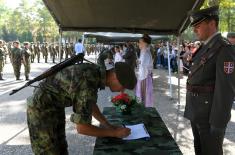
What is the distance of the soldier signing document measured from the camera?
287cm

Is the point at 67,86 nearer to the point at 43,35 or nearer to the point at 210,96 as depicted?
the point at 210,96

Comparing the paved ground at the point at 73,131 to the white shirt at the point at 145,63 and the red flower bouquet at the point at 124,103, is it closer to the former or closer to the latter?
the white shirt at the point at 145,63

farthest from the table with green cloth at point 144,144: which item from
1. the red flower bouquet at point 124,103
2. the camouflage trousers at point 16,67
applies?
the camouflage trousers at point 16,67

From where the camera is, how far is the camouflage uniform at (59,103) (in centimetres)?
286

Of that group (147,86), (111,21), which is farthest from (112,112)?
(147,86)

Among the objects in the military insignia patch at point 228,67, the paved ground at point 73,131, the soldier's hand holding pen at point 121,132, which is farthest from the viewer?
the paved ground at point 73,131

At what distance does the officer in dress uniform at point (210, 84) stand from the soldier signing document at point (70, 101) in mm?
708

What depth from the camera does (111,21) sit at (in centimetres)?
695

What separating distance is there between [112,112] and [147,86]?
381 cm

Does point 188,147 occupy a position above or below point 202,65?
below

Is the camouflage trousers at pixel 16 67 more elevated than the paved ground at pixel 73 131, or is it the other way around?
the camouflage trousers at pixel 16 67

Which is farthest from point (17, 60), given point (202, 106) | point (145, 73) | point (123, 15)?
point (202, 106)

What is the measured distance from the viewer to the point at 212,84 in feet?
10.9

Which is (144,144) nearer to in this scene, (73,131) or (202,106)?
(202,106)
